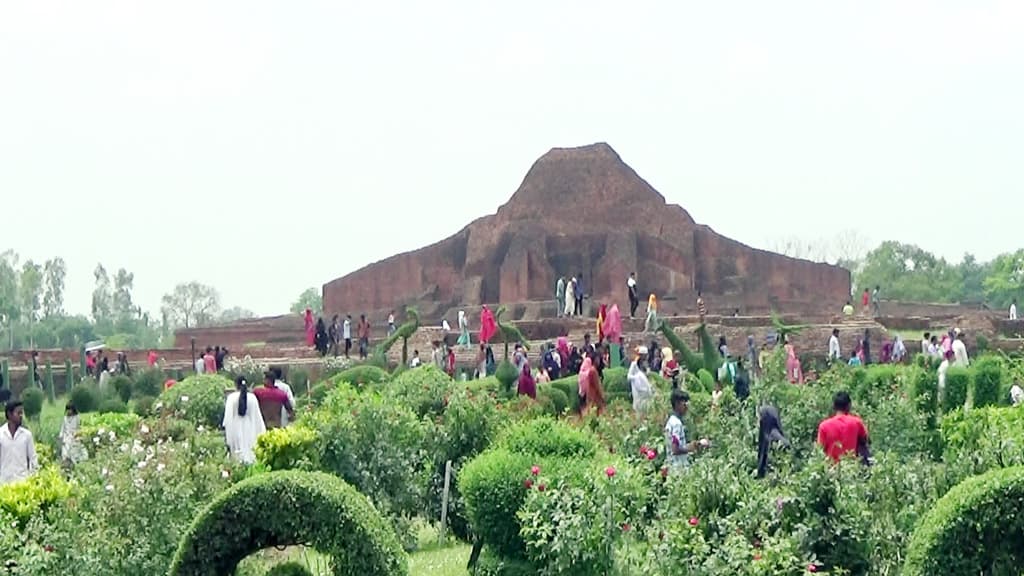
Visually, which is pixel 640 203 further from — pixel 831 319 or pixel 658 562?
pixel 658 562

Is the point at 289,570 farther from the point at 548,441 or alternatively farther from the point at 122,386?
the point at 122,386

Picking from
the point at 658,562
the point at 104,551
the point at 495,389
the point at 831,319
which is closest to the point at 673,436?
the point at 658,562

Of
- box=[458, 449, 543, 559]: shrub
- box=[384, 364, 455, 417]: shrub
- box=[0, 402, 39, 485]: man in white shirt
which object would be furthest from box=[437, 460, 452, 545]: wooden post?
A: box=[0, 402, 39, 485]: man in white shirt

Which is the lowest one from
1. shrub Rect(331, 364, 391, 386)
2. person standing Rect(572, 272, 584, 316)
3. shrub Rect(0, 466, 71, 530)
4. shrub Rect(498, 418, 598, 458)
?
shrub Rect(0, 466, 71, 530)

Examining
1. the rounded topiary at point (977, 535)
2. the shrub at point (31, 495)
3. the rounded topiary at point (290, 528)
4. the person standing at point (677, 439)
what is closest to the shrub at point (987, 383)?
the person standing at point (677, 439)

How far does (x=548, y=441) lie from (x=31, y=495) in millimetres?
2622

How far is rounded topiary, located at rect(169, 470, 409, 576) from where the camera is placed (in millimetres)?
5281

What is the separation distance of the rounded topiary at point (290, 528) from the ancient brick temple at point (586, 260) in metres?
32.0

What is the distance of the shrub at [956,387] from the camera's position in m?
12.5

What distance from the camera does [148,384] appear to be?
2092 cm

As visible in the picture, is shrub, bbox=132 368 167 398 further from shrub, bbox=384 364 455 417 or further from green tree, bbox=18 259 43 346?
green tree, bbox=18 259 43 346

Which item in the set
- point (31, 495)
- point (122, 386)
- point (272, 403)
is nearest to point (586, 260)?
point (122, 386)

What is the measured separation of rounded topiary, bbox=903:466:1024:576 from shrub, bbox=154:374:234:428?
869cm

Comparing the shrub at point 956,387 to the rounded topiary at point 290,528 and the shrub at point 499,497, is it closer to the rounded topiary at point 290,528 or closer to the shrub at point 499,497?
the shrub at point 499,497
